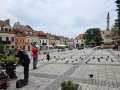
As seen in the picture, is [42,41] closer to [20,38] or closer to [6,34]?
[20,38]

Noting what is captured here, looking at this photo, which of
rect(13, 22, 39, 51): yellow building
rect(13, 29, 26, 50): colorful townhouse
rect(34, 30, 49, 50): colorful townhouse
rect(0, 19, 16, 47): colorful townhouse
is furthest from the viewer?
rect(34, 30, 49, 50): colorful townhouse

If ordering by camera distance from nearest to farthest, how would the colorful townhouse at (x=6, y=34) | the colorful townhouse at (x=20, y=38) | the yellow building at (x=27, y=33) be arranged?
the colorful townhouse at (x=6, y=34)
the colorful townhouse at (x=20, y=38)
the yellow building at (x=27, y=33)

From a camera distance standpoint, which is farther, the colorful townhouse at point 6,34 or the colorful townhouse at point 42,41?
the colorful townhouse at point 42,41

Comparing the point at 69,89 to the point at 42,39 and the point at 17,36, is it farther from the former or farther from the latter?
the point at 42,39

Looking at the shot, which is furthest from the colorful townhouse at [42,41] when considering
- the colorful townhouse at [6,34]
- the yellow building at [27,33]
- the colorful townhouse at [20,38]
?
the colorful townhouse at [6,34]

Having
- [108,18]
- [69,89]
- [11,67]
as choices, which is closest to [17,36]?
[108,18]

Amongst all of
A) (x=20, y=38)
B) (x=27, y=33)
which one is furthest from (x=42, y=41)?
(x=20, y=38)

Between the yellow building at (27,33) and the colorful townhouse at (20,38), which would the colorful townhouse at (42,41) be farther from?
the colorful townhouse at (20,38)

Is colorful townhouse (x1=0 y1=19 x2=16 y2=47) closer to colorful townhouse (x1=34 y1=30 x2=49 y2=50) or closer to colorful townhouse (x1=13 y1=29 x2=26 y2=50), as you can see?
colorful townhouse (x1=13 y1=29 x2=26 y2=50)

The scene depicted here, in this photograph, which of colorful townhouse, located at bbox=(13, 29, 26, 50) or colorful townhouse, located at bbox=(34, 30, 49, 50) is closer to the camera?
Answer: colorful townhouse, located at bbox=(13, 29, 26, 50)

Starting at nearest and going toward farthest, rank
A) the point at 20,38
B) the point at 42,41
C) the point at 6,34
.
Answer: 1. the point at 6,34
2. the point at 20,38
3. the point at 42,41

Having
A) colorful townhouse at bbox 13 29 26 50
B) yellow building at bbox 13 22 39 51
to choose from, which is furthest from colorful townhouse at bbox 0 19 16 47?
yellow building at bbox 13 22 39 51

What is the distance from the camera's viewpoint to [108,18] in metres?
38.4

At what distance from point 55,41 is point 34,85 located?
77338mm
